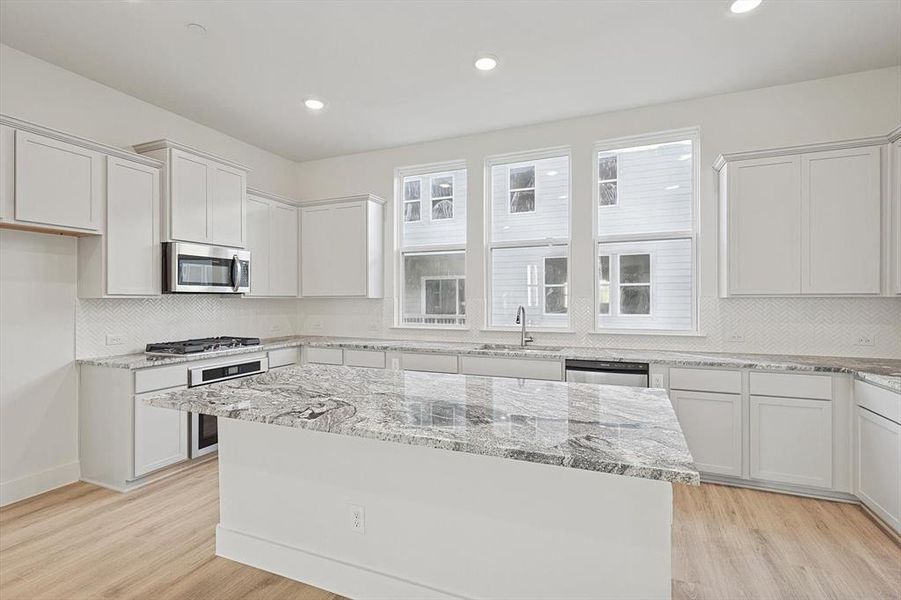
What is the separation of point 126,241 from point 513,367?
3077 mm

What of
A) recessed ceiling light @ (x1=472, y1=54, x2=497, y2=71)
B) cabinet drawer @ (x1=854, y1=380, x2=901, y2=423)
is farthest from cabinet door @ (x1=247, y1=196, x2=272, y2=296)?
cabinet drawer @ (x1=854, y1=380, x2=901, y2=423)

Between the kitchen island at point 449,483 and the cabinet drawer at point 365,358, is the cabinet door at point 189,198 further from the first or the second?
the kitchen island at point 449,483

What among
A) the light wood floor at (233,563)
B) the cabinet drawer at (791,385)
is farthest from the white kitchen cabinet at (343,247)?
the cabinet drawer at (791,385)

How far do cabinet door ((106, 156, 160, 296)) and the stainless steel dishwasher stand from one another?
3.30 metres

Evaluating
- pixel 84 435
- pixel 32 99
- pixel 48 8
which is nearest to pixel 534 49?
pixel 48 8

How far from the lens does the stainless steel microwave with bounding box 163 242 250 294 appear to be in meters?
3.63

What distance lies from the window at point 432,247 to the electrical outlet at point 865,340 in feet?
10.3

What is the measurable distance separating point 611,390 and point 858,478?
6.85ft

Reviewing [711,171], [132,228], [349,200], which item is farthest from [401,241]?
[711,171]

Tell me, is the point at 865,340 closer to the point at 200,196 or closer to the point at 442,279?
the point at 442,279

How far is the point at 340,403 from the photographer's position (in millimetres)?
1849

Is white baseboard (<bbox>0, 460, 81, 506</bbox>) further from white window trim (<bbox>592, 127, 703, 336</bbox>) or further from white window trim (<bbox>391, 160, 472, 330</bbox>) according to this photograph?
white window trim (<bbox>592, 127, 703, 336</bbox>)

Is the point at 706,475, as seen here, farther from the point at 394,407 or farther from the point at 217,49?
the point at 217,49

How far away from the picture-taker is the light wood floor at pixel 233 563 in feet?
6.94
